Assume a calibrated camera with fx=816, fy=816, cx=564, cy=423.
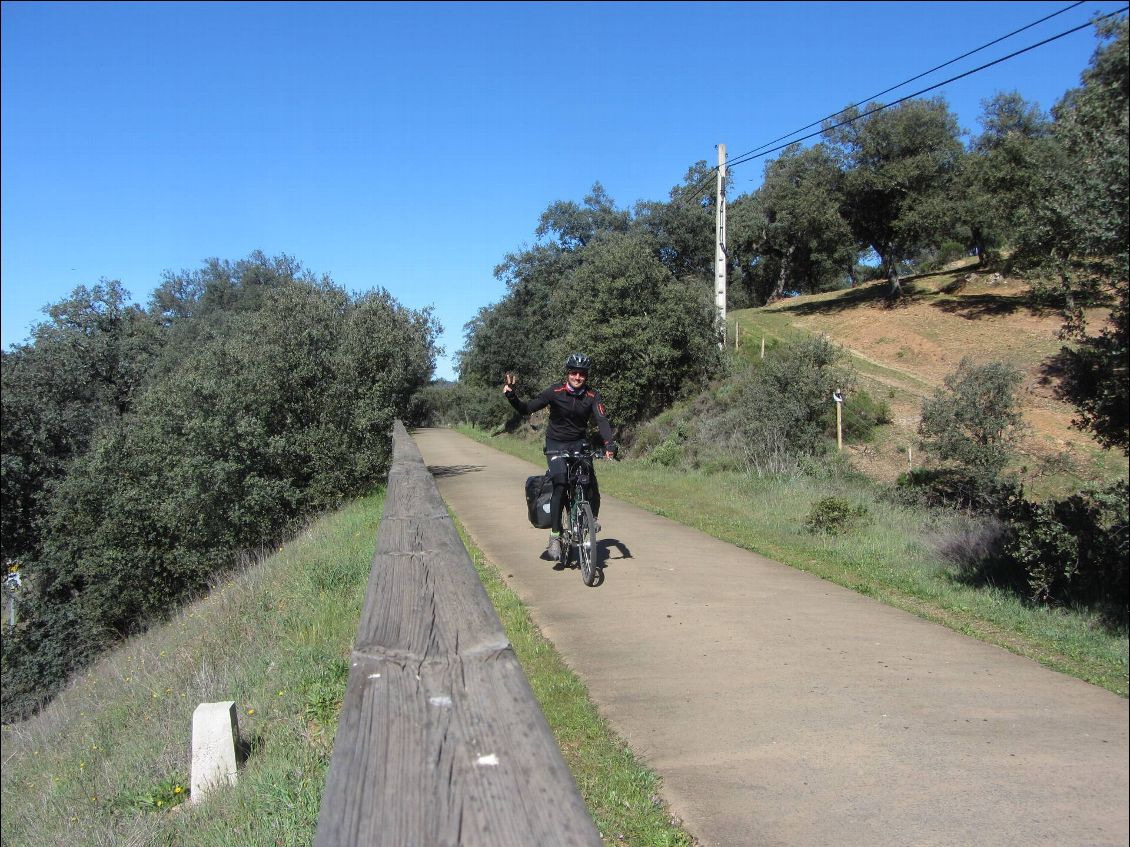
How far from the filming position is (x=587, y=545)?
303 inches

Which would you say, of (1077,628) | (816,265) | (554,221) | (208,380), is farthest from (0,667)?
(816,265)

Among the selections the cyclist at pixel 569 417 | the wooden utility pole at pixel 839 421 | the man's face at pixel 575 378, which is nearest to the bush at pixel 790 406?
the wooden utility pole at pixel 839 421

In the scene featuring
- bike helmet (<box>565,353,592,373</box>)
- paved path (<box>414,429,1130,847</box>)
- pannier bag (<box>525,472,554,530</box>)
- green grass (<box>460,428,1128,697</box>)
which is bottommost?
paved path (<box>414,429,1130,847</box>)

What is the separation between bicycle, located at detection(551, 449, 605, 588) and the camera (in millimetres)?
7605

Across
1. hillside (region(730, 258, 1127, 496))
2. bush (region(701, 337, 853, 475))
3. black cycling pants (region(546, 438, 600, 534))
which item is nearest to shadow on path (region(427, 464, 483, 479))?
bush (region(701, 337, 853, 475))

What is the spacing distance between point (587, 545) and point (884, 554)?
3390mm

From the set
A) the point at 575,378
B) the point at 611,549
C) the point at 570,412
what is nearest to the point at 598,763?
the point at 570,412

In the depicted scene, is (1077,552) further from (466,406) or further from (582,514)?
(466,406)

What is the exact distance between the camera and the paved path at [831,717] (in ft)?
10.5

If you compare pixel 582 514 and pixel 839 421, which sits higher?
pixel 839 421

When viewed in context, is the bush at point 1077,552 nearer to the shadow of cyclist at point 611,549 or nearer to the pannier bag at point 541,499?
the shadow of cyclist at point 611,549

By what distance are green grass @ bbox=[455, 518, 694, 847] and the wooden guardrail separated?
1.02 meters

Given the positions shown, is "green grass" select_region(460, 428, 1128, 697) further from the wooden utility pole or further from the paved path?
the wooden utility pole

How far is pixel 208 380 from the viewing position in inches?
776
